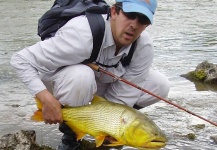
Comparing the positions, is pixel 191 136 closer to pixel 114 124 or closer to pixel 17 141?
pixel 114 124

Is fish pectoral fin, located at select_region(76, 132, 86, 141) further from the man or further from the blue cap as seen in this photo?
the blue cap

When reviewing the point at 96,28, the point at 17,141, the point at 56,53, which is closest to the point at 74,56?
the point at 56,53

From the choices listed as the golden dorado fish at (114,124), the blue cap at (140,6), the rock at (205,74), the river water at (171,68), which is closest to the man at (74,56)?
the blue cap at (140,6)

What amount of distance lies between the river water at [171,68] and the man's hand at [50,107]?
83cm

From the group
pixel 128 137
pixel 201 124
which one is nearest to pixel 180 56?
pixel 201 124

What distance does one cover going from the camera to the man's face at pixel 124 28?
378cm

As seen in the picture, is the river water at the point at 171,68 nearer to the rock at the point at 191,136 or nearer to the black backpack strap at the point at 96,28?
the rock at the point at 191,136

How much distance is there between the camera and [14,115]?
528 centimetres

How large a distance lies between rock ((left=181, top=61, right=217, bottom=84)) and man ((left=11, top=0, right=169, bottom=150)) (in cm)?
308

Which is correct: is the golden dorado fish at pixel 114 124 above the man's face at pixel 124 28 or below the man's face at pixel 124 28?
below

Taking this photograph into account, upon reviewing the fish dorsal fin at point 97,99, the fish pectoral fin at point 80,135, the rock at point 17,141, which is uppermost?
the fish dorsal fin at point 97,99

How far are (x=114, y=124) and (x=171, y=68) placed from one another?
15.2 ft

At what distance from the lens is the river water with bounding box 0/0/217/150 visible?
4.87 meters

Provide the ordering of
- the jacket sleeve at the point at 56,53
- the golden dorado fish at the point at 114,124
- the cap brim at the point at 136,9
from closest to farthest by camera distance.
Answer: the golden dorado fish at the point at 114,124
the cap brim at the point at 136,9
the jacket sleeve at the point at 56,53
